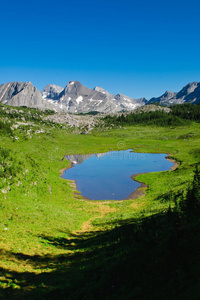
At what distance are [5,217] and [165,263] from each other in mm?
23782

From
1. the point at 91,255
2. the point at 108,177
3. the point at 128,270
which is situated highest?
the point at 128,270

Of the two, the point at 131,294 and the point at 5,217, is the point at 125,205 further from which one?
the point at 131,294

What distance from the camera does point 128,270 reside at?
1444 cm

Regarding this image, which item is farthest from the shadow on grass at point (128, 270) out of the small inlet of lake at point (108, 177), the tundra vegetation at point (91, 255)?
the small inlet of lake at point (108, 177)

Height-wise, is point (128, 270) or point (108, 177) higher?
point (128, 270)

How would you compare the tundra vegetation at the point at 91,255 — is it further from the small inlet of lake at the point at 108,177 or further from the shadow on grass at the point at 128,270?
the small inlet of lake at the point at 108,177

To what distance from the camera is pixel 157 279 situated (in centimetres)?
1230

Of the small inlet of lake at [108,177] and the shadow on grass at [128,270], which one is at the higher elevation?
the shadow on grass at [128,270]

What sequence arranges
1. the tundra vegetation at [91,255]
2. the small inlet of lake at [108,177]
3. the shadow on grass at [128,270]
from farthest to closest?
the small inlet of lake at [108,177] → the tundra vegetation at [91,255] → the shadow on grass at [128,270]

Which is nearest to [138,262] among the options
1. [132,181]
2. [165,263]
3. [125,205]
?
[165,263]

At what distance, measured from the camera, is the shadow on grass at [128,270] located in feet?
37.9

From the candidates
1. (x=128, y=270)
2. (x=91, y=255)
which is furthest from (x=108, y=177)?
(x=128, y=270)

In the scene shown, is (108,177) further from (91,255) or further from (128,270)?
(128,270)

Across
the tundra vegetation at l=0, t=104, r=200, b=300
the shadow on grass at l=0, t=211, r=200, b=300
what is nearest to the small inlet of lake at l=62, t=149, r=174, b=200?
the tundra vegetation at l=0, t=104, r=200, b=300
